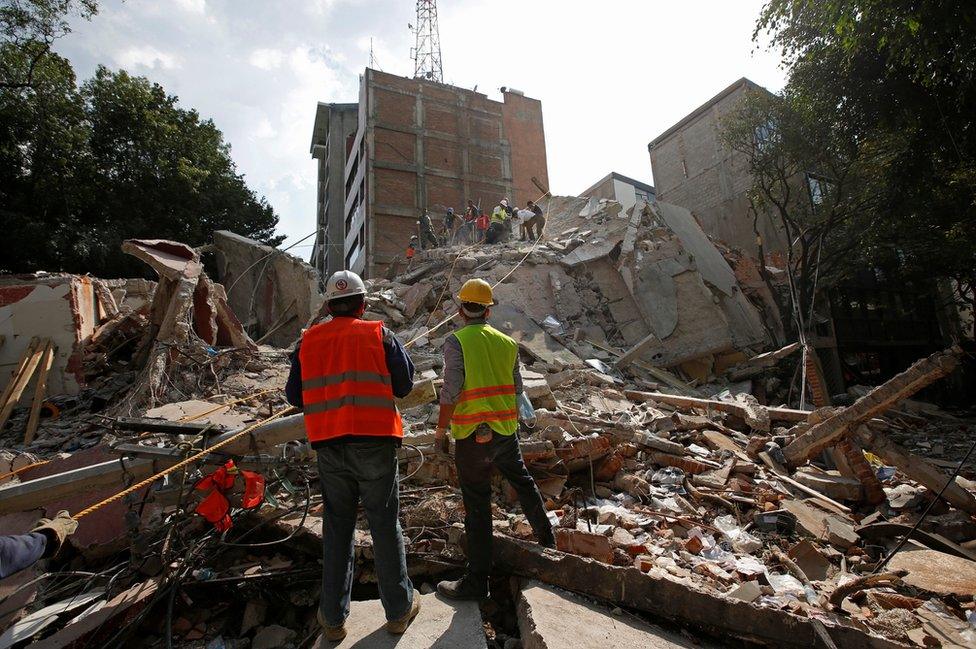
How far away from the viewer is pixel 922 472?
12.0 feet

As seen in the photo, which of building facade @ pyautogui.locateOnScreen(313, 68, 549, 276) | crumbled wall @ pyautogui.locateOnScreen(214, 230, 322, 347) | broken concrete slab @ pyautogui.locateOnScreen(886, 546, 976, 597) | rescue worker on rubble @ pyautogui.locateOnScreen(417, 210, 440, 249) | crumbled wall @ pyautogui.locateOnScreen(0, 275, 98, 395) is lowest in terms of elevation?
broken concrete slab @ pyautogui.locateOnScreen(886, 546, 976, 597)

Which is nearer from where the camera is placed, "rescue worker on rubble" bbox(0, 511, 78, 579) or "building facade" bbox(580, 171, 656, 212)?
"rescue worker on rubble" bbox(0, 511, 78, 579)

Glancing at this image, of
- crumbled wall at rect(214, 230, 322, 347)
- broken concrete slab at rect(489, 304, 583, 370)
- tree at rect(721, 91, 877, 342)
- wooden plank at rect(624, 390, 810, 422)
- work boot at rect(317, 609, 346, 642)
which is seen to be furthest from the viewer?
tree at rect(721, 91, 877, 342)

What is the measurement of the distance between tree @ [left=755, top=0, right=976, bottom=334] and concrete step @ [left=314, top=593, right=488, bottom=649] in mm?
6439

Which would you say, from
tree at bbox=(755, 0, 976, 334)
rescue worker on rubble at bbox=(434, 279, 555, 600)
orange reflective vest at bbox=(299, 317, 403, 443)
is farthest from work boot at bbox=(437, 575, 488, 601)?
tree at bbox=(755, 0, 976, 334)

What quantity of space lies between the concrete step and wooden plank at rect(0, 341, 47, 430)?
281 inches

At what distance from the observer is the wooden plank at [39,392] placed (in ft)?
20.5

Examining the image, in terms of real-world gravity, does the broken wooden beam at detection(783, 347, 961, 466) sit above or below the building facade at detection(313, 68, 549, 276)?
below

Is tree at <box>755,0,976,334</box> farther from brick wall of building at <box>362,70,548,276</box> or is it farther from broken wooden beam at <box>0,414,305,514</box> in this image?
brick wall of building at <box>362,70,548,276</box>

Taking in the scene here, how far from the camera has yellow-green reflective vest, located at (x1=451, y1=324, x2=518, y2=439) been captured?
267cm

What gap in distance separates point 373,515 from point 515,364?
1206 mm

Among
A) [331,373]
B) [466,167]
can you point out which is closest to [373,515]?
[331,373]

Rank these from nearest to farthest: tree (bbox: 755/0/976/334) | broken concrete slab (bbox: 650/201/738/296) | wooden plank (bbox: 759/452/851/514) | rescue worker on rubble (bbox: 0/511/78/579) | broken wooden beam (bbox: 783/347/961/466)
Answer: rescue worker on rubble (bbox: 0/511/78/579) < broken wooden beam (bbox: 783/347/961/466) < wooden plank (bbox: 759/452/851/514) < tree (bbox: 755/0/976/334) < broken concrete slab (bbox: 650/201/738/296)

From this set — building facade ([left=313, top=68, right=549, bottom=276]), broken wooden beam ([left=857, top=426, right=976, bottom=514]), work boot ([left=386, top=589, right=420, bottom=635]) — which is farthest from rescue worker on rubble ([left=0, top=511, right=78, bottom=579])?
building facade ([left=313, top=68, right=549, bottom=276])
